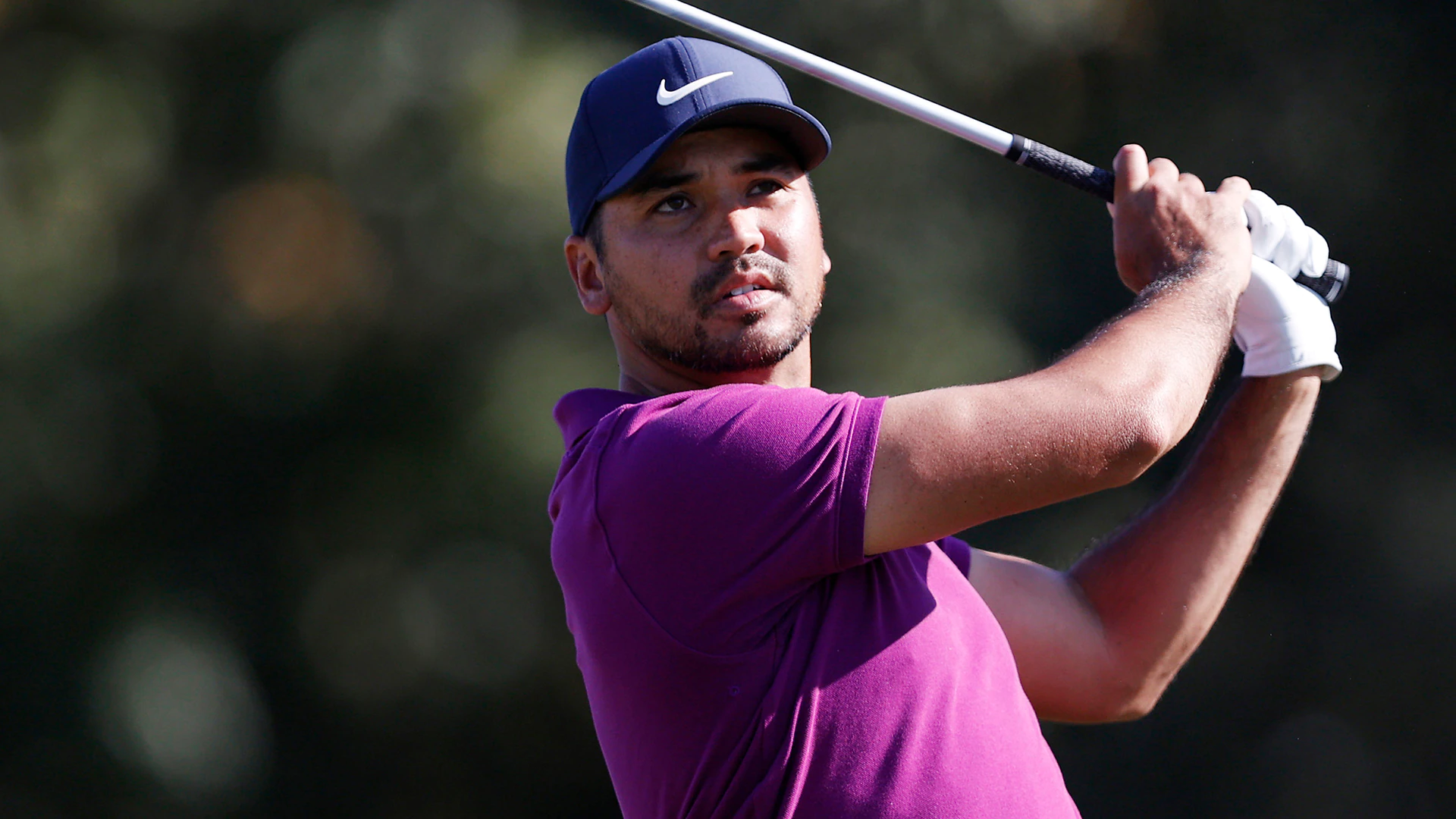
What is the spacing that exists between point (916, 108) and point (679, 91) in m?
0.45

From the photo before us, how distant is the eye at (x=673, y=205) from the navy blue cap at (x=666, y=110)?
0.20 ft

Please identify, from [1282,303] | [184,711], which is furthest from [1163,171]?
[184,711]

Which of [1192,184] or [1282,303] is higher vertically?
[1192,184]

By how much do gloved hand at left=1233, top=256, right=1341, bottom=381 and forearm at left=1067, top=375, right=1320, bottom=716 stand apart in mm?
77

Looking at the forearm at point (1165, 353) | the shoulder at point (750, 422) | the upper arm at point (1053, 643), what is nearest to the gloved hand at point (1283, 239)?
the forearm at point (1165, 353)

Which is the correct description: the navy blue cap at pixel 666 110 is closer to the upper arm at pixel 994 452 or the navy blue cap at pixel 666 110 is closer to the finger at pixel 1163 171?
the finger at pixel 1163 171

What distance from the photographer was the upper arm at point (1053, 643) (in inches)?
86.9

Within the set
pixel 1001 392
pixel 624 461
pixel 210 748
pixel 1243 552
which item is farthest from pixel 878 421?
pixel 210 748

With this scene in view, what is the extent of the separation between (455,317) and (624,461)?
335cm

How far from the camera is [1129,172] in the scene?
198 centimetres

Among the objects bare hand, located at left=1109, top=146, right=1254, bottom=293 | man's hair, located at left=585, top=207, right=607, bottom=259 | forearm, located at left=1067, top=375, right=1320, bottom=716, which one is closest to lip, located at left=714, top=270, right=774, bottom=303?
man's hair, located at left=585, top=207, right=607, bottom=259

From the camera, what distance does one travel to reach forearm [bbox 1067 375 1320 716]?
2.24 m

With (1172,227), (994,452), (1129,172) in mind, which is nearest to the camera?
(994,452)

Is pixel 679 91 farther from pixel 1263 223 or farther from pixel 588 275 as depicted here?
pixel 1263 223
